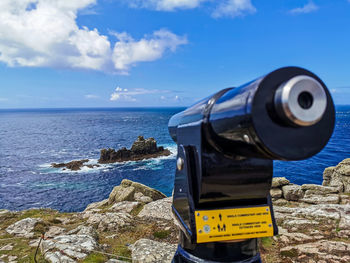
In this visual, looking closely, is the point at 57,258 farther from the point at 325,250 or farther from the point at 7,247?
the point at 325,250

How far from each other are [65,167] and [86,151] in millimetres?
13555

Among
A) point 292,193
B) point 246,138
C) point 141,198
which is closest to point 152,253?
point 246,138

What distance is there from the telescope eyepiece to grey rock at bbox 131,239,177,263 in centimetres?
446

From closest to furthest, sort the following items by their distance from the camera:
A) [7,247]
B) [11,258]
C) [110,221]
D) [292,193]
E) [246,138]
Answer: [246,138], [11,258], [7,247], [110,221], [292,193]

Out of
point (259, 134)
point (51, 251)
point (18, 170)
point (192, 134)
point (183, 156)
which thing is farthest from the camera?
Answer: point (18, 170)

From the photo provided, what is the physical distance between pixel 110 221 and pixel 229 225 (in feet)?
21.4

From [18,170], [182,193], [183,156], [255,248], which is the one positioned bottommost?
[18,170]

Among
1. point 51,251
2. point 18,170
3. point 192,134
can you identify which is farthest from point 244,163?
point 18,170

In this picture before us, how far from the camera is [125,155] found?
46562 millimetres

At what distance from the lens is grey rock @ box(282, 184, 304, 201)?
38.7ft

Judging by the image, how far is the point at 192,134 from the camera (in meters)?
2.24

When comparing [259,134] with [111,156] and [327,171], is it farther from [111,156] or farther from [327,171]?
[111,156]

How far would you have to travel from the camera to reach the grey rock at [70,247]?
5074 mm

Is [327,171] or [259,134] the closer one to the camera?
[259,134]
